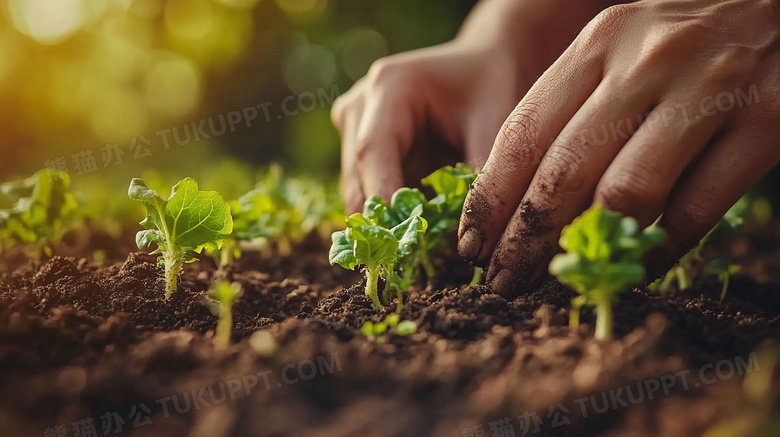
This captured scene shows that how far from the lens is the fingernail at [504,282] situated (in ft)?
6.68

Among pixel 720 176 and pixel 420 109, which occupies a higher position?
pixel 420 109

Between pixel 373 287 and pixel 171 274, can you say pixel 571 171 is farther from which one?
pixel 171 274

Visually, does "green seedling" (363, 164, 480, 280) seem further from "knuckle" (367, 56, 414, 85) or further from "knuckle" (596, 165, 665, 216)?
"knuckle" (367, 56, 414, 85)

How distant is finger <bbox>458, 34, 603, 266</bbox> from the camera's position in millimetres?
1956

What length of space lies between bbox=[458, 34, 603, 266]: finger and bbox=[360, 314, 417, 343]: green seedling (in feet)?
1.57

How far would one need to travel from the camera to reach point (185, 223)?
2.09 metres

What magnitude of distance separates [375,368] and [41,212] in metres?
1.92

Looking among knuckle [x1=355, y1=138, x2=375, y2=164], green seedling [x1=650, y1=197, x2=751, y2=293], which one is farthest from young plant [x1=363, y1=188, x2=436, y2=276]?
green seedling [x1=650, y1=197, x2=751, y2=293]

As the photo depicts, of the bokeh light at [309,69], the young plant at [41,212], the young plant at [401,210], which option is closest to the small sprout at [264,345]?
the young plant at [401,210]

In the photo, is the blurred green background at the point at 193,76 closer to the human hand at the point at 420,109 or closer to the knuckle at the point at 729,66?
the human hand at the point at 420,109

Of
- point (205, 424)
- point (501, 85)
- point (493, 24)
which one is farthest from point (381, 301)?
point (493, 24)

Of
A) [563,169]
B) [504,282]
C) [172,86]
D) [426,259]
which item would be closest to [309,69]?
[172,86]

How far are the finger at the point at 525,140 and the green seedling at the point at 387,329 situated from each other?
478mm

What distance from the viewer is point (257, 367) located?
156 cm
